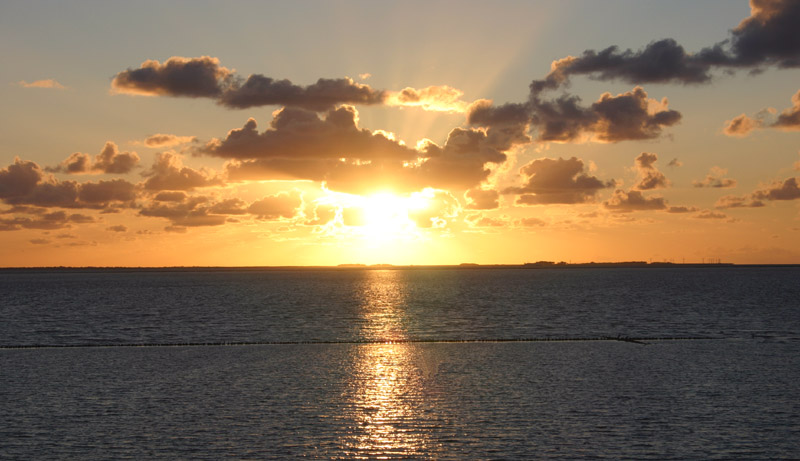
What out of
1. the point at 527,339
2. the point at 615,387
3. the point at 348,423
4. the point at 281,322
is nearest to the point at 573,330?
the point at 527,339

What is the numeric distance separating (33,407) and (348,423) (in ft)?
54.5

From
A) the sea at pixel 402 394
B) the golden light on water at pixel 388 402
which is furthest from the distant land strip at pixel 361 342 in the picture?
the golden light on water at pixel 388 402

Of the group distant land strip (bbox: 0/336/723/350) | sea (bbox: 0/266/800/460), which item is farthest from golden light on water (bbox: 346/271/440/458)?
distant land strip (bbox: 0/336/723/350)

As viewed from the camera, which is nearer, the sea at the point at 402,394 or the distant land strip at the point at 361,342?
the sea at the point at 402,394

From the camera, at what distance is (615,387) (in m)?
43.9

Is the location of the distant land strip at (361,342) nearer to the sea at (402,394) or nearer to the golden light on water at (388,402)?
the sea at (402,394)

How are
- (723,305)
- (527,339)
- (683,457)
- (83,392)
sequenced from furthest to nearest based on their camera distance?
(723,305) → (527,339) → (83,392) → (683,457)

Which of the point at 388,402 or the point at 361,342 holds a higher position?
the point at 388,402

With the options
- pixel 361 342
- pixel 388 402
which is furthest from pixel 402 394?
pixel 361 342

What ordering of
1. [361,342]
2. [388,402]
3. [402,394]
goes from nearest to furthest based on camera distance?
[388,402] < [402,394] < [361,342]

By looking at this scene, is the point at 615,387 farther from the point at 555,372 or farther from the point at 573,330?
the point at 573,330

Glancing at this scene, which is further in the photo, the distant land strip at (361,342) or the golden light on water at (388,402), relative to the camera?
the distant land strip at (361,342)

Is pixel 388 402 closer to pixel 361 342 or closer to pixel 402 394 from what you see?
pixel 402 394

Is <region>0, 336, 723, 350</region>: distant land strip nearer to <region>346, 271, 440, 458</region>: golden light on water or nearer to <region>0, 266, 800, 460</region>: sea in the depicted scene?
<region>0, 266, 800, 460</region>: sea
